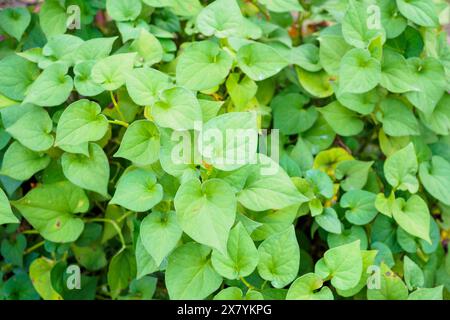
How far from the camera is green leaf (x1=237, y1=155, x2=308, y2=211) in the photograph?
3.68ft

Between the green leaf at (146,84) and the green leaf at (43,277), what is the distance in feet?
1.73

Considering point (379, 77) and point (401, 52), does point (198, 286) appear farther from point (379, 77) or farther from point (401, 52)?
point (401, 52)

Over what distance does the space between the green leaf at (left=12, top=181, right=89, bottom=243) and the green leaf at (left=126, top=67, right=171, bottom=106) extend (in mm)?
299

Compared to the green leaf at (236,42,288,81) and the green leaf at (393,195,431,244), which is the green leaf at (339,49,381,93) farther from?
the green leaf at (393,195,431,244)

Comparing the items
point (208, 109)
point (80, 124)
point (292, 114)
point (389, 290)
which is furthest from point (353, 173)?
point (80, 124)

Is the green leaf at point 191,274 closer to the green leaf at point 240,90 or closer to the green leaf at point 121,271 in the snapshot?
the green leaf at point 121,271


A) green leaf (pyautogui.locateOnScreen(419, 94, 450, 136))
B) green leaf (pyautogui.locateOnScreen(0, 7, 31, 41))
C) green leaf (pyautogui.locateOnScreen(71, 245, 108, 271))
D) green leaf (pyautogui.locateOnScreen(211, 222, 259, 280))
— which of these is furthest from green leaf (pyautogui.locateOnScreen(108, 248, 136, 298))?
green leaf (pyautogui.locateOnScreen(419, 94, 450, 136))

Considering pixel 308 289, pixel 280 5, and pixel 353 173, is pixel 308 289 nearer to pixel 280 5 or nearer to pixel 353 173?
pixel 353 173

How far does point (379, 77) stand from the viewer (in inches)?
50.1

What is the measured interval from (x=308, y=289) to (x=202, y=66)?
0.51 meters

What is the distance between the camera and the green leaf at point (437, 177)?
1.33 m

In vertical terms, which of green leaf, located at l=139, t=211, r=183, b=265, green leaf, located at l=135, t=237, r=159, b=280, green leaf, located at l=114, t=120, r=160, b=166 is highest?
green leaf, located at l=114, t=120, r=160, b=166

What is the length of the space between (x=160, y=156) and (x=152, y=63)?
302mm
